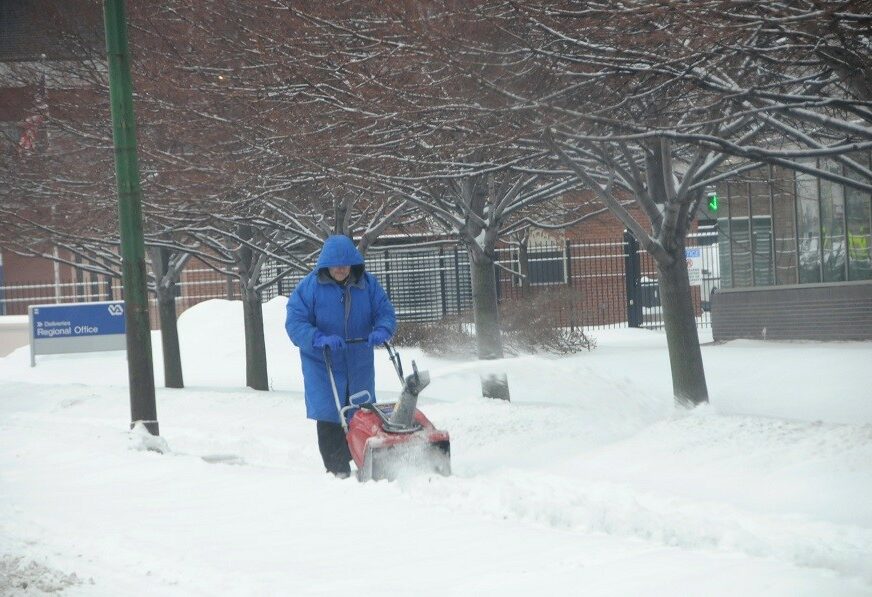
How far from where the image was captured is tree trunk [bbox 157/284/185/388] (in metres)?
19.1

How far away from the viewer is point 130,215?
11.6 metres

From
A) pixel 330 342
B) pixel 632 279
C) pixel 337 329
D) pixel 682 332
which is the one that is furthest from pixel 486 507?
pixel 632 279

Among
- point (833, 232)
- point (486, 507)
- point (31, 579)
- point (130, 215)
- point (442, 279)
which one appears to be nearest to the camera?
point (31, 579)

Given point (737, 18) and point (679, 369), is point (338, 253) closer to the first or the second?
point (737, 18)

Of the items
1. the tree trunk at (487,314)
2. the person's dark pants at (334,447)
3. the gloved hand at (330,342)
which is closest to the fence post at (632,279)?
the tree trunk at (487,314)

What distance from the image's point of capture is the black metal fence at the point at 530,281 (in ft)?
96.9

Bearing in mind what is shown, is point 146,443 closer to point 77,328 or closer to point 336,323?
point 336,323

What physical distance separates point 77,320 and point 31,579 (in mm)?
18285

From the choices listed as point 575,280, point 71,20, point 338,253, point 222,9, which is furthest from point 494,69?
point 575,280

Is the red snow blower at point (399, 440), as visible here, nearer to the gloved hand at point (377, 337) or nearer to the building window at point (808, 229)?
the gloved hand at point (377, 337)

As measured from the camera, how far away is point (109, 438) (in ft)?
37.8

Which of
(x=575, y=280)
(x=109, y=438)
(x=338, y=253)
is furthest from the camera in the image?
(x=575, y=280)

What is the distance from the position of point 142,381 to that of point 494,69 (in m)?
4.72

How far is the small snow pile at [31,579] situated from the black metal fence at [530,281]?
70.1ft
